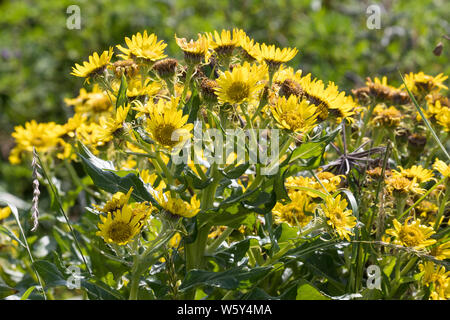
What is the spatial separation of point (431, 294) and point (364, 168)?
299 mm

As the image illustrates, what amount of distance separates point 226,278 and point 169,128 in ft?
0.93

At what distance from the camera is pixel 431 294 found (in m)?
1.04

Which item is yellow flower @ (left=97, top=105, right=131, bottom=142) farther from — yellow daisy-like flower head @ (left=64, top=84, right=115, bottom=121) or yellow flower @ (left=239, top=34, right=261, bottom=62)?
yellow daisy-like flower head @ (left=64, top=84, right=115, bottom=121)

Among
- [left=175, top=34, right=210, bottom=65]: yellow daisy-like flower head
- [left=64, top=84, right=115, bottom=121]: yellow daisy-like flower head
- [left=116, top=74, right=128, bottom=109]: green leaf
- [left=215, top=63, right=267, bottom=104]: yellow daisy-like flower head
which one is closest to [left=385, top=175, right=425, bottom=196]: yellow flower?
[left=215, top=63, right=267, bottom=104]: yellow daisy-like flower head

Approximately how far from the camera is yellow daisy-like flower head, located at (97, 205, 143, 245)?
91 centimetres

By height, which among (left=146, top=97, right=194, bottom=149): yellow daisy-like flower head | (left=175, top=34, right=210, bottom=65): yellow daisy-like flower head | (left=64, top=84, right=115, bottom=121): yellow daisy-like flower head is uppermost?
(left=175, top=34, right=210, bottom=65): yellow daisy-like flower head

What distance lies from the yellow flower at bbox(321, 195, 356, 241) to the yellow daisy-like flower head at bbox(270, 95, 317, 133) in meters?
0.15

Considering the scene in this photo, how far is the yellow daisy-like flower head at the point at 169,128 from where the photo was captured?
92 cm

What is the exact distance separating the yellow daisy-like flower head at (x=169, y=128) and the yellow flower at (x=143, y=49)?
0.16 metres

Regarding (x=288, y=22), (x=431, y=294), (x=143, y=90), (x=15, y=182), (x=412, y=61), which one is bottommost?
(x=431, y=294)

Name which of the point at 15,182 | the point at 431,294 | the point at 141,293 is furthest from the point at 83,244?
the point at 15,182

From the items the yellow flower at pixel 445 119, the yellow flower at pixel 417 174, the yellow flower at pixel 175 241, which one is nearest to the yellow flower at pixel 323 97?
the yellow flower at pixel 417 174

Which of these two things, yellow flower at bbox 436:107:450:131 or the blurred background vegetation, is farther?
the blurred background vegetation
